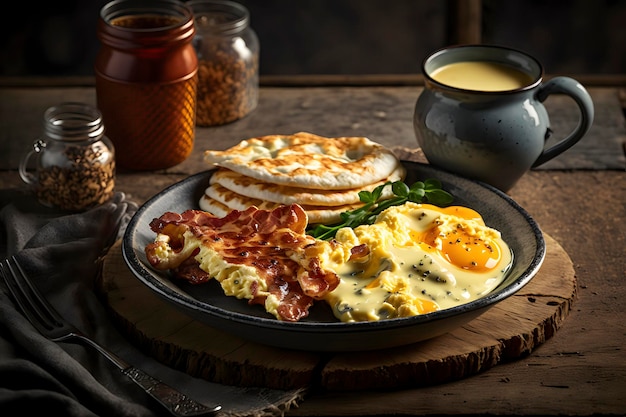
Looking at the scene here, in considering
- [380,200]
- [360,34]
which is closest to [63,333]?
Answer: [380,200]

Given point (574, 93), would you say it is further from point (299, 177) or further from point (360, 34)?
point (360, 34)

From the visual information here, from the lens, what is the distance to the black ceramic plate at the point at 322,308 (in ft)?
8.18

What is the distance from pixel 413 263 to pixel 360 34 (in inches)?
159

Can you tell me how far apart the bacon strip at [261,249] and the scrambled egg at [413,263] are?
0.07m

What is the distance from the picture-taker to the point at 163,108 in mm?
3889

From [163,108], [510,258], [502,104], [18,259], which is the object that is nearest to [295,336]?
[510,258]

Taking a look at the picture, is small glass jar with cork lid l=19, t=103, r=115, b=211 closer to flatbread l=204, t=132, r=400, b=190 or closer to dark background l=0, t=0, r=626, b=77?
flatbread l=204, t=132, r=400, b=190

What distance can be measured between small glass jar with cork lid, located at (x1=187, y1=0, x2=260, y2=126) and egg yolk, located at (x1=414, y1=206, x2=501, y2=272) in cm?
165

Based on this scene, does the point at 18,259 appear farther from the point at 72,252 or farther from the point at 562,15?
the point at 562,15

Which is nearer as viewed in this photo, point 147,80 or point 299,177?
point 299,177

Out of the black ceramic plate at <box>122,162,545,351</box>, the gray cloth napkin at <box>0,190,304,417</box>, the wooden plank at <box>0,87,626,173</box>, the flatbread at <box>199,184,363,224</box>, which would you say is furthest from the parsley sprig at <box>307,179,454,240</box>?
the wooden plank at <box>0,87,626,173</box>

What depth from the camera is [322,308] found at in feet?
8.88

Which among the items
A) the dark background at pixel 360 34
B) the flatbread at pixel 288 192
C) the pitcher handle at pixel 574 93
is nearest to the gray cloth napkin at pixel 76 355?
the flatbread at pixel 288 192

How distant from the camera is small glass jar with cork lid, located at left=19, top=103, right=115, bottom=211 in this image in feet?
11.7
